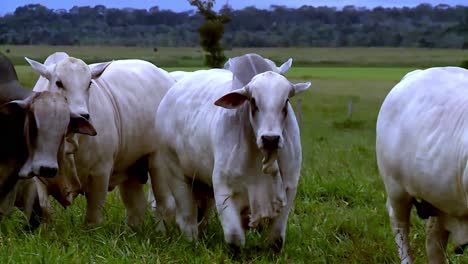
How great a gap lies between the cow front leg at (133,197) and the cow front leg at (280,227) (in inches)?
71.0

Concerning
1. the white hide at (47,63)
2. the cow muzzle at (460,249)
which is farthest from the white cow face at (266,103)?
the white hide at (47,63)

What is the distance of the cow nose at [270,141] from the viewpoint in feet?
21.2

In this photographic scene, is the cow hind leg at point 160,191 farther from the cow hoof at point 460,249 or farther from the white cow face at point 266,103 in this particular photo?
the cow hoof at point 460,249

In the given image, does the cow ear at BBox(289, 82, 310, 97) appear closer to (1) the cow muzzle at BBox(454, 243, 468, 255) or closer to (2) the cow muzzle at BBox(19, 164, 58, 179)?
(1) the cow muzzle at BBox(454, 243, 468, 255)

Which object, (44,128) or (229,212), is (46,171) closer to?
(44,128)

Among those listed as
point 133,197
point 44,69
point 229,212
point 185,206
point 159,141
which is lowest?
point 133,197

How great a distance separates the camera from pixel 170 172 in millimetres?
8031

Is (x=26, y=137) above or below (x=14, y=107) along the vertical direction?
below

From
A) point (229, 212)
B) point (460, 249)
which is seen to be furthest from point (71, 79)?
point (460, 249)

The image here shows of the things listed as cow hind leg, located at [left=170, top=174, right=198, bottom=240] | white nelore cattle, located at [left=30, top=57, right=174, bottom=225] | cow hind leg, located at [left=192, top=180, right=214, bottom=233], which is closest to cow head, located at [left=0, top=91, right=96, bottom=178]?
white nelore cattle, located at [left=30, top=57, right=174, bottom=225]

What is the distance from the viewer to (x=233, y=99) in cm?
686

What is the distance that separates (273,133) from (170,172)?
69.4 inches

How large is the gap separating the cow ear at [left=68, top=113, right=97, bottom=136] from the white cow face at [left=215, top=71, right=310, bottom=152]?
37.6 inches

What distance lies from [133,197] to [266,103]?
102 inches
